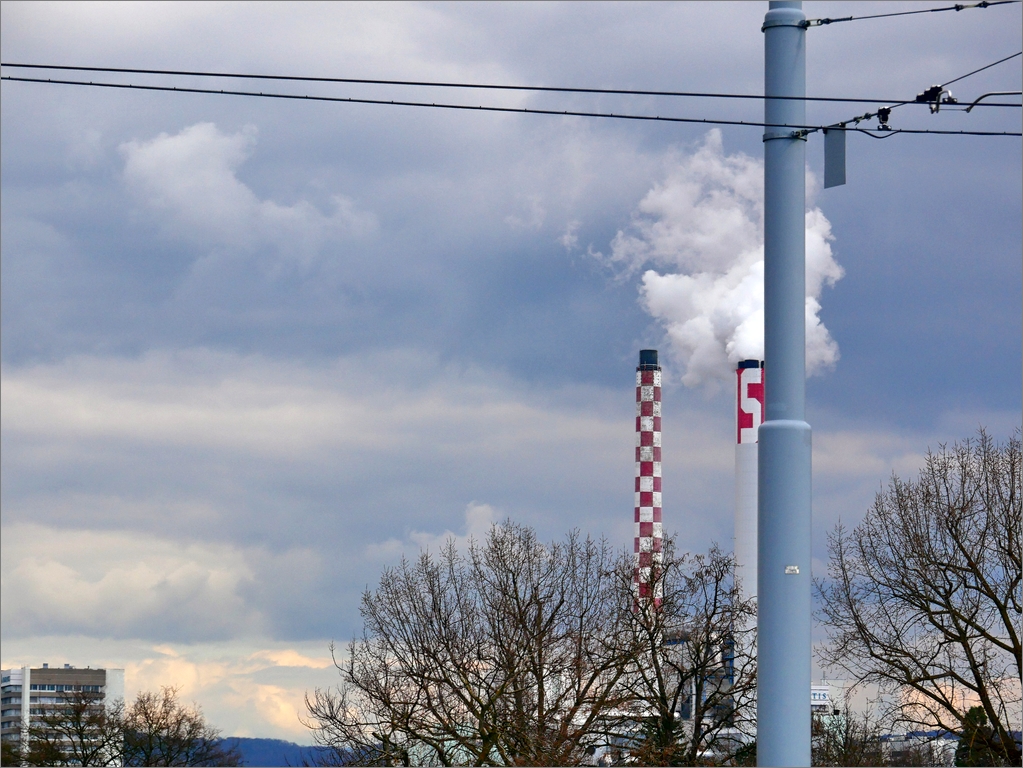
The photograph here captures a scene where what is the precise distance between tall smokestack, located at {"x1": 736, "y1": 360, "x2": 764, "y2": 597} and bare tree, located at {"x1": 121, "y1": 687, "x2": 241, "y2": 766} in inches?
923

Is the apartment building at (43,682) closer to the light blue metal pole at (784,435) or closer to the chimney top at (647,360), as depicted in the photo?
the chimney top at (647,360)

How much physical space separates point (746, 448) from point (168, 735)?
28.6 meters

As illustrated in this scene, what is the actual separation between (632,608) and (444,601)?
6.58 m

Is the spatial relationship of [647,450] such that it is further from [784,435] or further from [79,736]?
[784,435]

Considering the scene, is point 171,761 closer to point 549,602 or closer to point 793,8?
point 549,602

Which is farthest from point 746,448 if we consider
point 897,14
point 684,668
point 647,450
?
point 897,14

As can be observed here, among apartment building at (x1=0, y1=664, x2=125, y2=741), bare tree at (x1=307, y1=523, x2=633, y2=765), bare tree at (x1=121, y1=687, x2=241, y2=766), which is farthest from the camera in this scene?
apartment building at (x1=0, y1=664, x2=125, y2=741)

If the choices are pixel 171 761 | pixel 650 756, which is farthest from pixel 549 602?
pixel 171 761

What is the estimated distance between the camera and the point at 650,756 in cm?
2691

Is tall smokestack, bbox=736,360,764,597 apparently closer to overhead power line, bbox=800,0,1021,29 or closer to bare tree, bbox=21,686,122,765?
bare tree, bbox=21,686,122,765

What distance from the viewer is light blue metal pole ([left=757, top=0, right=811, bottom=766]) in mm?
7840

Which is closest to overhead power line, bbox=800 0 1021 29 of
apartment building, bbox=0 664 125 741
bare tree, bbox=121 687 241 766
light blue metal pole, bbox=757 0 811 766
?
light blue metal pole, bbox=757 0 811 766

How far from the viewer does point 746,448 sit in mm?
55344

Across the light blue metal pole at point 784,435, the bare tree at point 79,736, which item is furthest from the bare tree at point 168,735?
the light blue metal pole at point 784,435
